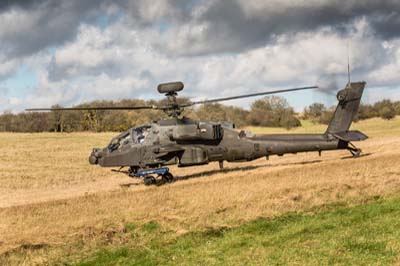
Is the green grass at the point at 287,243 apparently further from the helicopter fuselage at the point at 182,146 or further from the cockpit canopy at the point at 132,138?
the cockpit canopy at the point at 132,138

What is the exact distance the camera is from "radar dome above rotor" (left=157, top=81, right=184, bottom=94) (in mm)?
19484

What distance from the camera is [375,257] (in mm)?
8391

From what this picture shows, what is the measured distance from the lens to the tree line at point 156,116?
7531cm

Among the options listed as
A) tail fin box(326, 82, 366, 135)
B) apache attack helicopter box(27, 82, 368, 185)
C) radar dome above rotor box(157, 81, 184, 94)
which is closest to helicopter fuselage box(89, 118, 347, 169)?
apache attack helicopter box(27, 82, 368, 185)

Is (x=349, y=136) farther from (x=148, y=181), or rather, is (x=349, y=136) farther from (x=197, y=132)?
(x=148, y=181)

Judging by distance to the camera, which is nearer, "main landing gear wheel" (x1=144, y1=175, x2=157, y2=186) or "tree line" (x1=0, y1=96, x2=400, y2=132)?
"main landing gear wheel" (x1=144, y1=175, x2=157, y2=186)

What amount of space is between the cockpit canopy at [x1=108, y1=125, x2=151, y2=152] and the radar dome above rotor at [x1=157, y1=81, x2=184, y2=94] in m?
2.52

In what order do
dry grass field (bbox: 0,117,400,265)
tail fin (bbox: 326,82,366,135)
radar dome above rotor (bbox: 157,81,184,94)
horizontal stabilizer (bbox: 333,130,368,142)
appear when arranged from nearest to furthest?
1. dry grass field (bbox: 0,117,400,265)
2. radar dome above rotor (bbox: 157,81,184,94)
3. horizontal stabilizer (bbox: 333,130,368,142)
4. tail fin (bbox: 326,82,366,135)

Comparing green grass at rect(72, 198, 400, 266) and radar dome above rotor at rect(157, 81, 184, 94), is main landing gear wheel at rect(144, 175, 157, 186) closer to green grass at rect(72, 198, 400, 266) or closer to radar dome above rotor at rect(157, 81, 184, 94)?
radar dome above rotor at rect(157, 81, 184, 94)

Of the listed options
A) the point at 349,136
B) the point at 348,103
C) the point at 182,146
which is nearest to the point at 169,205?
the point at 182,146

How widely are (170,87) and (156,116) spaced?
53.5 metres

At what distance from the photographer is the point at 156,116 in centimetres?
7275

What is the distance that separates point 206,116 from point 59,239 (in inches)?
2373

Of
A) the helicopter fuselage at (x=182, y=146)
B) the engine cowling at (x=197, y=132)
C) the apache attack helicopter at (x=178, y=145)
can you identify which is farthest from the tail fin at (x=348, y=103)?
the engine cowling at (x=197, y=132)
